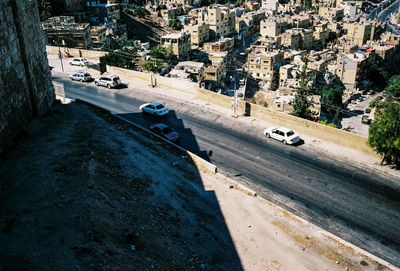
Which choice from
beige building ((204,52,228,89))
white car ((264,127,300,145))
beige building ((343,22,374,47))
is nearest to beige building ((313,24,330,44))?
beige building ((343,22,374,47))

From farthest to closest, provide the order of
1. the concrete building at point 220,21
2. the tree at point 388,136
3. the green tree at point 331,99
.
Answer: the concrete building at point 220,21, the green tree at point 331,99, the tree at point 388,136

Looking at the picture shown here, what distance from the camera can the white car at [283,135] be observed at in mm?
26062

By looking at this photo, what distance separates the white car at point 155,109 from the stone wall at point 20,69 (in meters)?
8.03

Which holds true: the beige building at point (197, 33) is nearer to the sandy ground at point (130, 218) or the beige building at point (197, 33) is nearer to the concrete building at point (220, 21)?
the concrete building at point (220, 21)

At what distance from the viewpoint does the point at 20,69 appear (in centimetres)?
2053

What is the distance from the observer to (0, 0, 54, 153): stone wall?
60.5ft

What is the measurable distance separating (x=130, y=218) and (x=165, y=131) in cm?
1167

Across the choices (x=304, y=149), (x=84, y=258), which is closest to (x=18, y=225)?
(x=84, y=258)

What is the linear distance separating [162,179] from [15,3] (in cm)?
1296

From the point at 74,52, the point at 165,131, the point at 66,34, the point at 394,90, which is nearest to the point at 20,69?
the point at 165,131

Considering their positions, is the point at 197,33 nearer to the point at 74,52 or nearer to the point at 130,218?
the point at 74,52

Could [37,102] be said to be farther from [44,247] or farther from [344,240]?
[344,240]

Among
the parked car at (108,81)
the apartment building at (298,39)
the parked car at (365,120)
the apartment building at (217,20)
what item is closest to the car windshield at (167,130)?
the parked car at (108,81)

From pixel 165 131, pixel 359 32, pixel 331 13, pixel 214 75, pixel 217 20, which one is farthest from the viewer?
pixel 331 13
